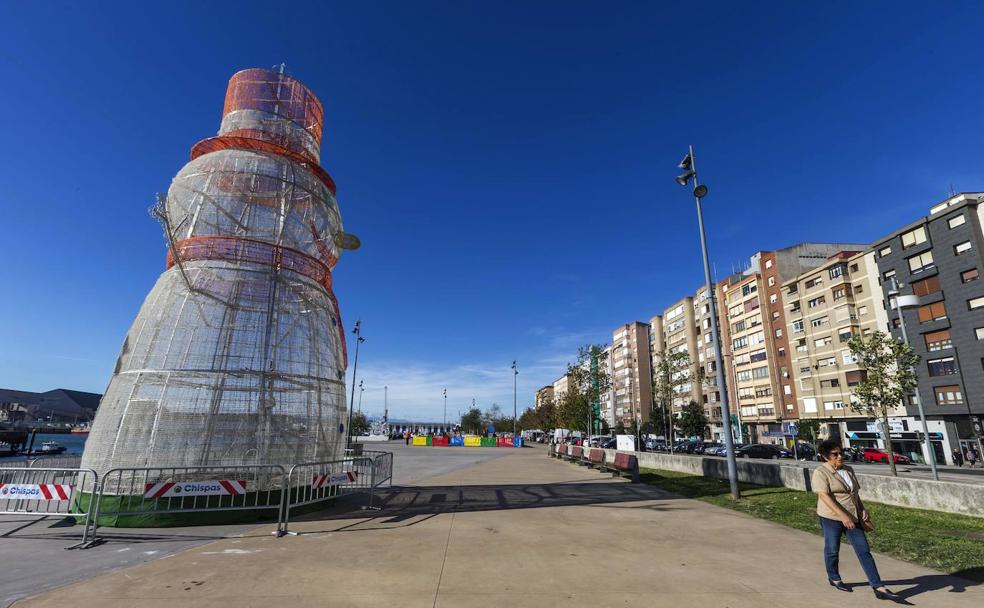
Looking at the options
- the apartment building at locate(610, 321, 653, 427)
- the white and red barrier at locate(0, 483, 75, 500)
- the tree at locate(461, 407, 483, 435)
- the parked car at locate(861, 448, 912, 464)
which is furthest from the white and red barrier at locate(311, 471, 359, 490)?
the tree at locate(461, 407, 483, 435)

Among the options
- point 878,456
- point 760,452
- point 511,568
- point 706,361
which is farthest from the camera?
A: point 706,361

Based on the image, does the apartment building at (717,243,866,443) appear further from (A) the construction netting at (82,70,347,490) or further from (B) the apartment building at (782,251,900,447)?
(A) the construction netting at (82,70,347,490)

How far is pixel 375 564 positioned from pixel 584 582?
2816 mm

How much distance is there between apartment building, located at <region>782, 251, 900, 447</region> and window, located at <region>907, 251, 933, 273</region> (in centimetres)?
450

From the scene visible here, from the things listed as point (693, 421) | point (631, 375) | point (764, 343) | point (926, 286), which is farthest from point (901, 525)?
point (631, 375)

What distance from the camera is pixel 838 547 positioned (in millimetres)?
5219

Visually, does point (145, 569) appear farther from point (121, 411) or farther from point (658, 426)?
point (658, 426)

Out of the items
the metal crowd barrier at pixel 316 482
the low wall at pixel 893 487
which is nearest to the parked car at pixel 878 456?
the low wall at pixel 893 487

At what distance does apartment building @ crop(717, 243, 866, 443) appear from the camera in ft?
170

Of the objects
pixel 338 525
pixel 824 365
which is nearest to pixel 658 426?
pixel 824 365

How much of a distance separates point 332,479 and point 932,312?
154 ft

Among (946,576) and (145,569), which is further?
(145,569)

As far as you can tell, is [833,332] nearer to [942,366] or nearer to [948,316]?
[942,366]

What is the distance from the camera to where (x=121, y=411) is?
30.3 ft
